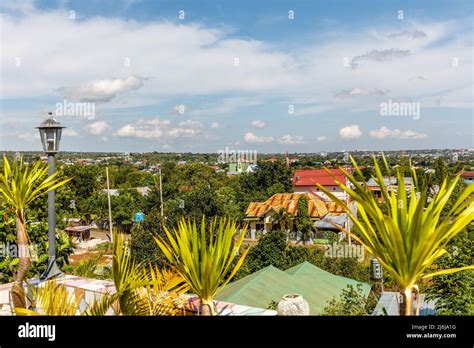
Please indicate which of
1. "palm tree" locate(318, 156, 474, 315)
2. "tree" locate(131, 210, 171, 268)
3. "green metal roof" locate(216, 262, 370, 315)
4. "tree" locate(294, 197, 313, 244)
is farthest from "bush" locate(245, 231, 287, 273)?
"palm tree" locate(318, 156, 474, 315)

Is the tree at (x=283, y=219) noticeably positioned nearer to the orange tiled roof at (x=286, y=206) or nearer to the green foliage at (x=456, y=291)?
the orange tiled roof at (x=286, y=206)

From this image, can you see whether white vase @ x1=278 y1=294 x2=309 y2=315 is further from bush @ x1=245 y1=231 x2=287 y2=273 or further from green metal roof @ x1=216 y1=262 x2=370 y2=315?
bush @ x1=245 y1=231 x2=287 y2=273

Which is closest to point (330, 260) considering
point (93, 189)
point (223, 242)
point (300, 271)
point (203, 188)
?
point (300, 271)

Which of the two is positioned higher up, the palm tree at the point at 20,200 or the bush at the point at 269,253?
the palm tree at the point at 20,200

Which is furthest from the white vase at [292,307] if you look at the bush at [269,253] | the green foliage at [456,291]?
the bush at [269,253]

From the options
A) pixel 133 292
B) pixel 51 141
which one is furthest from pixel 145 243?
pixel 133 292
